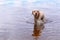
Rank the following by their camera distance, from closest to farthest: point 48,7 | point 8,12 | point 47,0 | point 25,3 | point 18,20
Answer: point 18,20 → point 8,12 → point 48,7 → point 25,3 → point 47,0

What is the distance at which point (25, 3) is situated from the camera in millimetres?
2330

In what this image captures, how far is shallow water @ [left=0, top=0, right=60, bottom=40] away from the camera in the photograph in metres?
1.43

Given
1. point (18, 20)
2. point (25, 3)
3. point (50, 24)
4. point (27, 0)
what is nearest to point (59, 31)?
Result: point (50, 24)

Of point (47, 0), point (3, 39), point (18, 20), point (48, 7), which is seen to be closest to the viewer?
point (3, 39)

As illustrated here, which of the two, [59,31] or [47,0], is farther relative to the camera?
[47,0]

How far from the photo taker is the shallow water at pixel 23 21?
1.43 meters

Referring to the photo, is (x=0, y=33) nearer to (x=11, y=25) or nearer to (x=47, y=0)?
(x=11, y=25)

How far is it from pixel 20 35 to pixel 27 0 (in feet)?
3.68

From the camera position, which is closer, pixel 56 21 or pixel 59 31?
pixel 59 31

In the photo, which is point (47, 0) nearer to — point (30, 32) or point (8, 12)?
point (8, 12)

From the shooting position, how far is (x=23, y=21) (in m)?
1.72

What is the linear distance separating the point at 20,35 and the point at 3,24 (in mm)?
276

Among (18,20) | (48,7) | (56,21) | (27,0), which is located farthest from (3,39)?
(27,0)

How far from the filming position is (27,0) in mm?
2518
